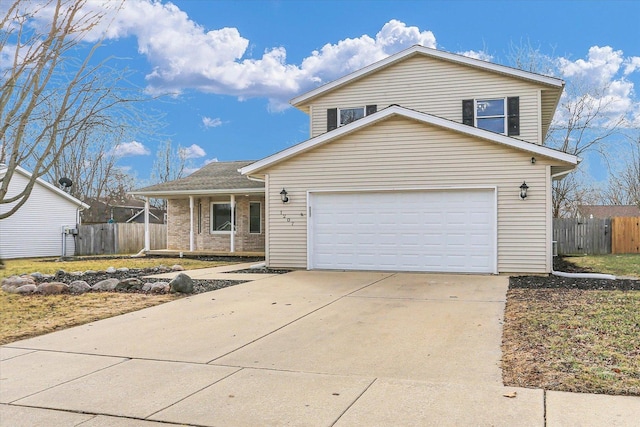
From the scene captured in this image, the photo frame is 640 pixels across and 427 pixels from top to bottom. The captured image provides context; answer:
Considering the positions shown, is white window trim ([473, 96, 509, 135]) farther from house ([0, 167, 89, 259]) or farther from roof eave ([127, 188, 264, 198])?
house ([0, 167, 89, 259])

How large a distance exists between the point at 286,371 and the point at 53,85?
335cm

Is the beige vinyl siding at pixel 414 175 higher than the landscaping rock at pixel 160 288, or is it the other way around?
the beige vinyl siding at pixel 414 175

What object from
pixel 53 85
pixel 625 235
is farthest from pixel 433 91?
pixel 53 85

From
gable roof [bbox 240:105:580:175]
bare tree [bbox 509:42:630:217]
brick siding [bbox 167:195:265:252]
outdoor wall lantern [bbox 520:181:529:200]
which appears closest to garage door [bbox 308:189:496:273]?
outdoor wall lantern [bbox 520:181:529:200]

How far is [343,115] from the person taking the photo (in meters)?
17.5

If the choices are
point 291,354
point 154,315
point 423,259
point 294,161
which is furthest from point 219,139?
point 291,354

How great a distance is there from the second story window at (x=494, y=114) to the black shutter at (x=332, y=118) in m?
4.10

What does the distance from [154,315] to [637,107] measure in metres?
28.9

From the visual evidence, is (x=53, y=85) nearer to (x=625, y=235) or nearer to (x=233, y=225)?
(x=233, y=225)

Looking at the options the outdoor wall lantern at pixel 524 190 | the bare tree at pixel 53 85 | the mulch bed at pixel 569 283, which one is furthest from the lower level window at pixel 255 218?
the bare tree at pixel 53 85

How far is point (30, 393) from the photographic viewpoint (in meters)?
4.91

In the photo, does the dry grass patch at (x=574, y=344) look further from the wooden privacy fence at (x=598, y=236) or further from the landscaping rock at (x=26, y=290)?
the wooden privacy fence at (x=598, y=236)

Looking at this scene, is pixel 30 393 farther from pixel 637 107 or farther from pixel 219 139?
pixel 637 107

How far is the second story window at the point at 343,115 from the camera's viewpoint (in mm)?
17234
